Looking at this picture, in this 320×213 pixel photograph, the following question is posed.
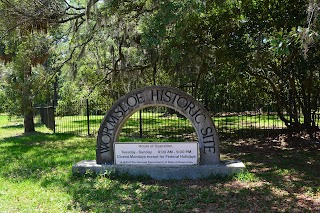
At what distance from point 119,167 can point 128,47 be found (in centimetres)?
823

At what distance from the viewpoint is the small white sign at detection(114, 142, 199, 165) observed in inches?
274

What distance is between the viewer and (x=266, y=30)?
8953 millimetres

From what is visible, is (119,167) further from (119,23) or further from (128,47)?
(128,47)

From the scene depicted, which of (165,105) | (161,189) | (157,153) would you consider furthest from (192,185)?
(165,105)

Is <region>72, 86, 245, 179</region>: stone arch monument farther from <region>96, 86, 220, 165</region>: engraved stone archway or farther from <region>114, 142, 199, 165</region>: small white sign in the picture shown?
<region>114, 142, 199, 165</region>: small white sign

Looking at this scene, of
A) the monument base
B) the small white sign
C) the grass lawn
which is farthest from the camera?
the small white sign

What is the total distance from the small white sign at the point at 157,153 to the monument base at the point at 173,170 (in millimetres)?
117

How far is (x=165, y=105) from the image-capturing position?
725 cm

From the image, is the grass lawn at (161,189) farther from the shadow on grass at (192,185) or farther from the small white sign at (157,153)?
the small white sign at (157,153)

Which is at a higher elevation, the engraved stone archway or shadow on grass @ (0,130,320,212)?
the engraved stone archway

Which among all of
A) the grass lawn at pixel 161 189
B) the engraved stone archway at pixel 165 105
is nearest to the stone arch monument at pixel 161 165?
the engraved stone archway at pixel 165 105

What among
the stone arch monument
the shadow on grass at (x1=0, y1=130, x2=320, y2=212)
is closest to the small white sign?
the stone arch monument

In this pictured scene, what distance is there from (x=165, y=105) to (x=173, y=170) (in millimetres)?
1282

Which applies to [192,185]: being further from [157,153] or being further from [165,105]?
[165,105]
